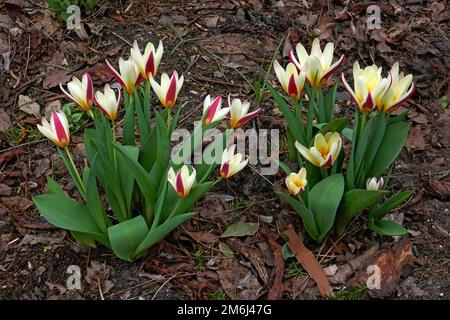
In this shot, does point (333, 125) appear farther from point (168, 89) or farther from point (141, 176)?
point (141, 176)

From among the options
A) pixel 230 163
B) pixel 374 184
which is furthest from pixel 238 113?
pixel 374 184

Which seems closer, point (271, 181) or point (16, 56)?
point (271, 181)

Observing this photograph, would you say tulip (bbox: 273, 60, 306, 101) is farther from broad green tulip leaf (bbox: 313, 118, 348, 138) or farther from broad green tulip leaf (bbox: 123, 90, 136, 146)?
broad green tulip leaf (bbox: 123, 90, 136, 146)

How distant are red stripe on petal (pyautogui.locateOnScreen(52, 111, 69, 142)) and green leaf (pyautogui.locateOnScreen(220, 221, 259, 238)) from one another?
74 cm

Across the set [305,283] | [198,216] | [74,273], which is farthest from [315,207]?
[74,273]

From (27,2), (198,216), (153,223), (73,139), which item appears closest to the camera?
(153,223)

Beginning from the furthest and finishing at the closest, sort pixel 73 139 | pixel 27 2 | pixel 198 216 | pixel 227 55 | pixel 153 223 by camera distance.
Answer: pixel 27 2, pixel 227 55, pixel 73 139, pixel 198 216, pixel 153 223

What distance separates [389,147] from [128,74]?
39.2 inches

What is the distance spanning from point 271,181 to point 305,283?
1.68 feet

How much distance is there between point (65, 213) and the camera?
7.89 feet

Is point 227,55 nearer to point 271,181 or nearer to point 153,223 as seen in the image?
point 271,181

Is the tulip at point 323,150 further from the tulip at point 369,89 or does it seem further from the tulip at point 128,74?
the tulip at point 128,74

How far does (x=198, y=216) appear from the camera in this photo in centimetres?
268

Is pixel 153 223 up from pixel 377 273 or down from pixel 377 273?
up
